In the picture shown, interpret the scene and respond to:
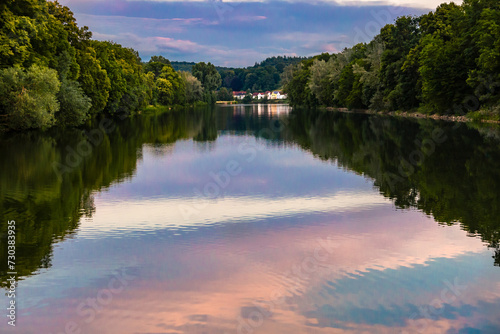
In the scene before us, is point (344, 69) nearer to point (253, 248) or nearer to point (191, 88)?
point (191, 88)

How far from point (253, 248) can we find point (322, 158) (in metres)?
17.5

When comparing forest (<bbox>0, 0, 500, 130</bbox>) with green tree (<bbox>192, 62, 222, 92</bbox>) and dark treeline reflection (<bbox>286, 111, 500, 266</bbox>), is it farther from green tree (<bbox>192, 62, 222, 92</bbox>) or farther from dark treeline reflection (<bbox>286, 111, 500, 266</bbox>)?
green tree (<bbox>192, 62, 222, 92</bbox>)

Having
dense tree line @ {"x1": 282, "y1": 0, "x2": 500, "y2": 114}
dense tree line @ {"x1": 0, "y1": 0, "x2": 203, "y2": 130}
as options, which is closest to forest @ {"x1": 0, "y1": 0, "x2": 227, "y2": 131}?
dense tree line @ {"x1": 0, "y1": 0, "x2": 203, "y2": 130}

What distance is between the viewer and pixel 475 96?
58.4 meters

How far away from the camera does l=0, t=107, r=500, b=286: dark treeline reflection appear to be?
13.3 metres

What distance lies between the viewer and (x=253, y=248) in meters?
11.4

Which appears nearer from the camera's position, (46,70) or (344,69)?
(46,70)

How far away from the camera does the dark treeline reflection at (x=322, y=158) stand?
43.6 feet

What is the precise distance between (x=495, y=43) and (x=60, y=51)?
39578 mm

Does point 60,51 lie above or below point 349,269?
above

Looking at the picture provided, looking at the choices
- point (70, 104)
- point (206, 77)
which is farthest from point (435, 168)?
point (206, 77)

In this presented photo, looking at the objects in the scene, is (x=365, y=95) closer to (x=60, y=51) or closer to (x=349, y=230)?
(x=60, y=51)

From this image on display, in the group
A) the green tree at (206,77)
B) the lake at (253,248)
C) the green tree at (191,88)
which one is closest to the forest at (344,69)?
the lake at (253,248)

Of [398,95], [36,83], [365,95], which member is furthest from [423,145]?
[365,95]
